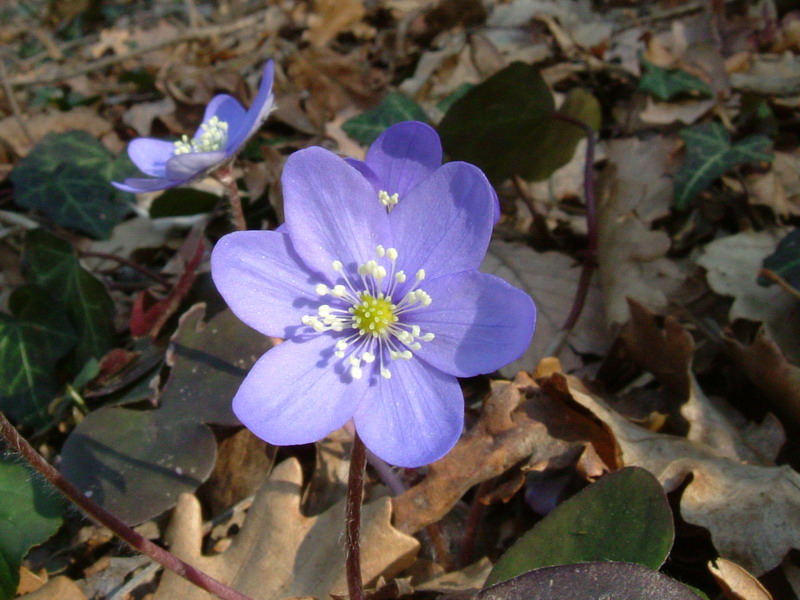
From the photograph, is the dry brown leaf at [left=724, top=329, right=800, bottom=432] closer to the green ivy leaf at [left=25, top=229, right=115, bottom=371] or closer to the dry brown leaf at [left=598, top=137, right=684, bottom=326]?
the dry brown leaf at [left=598, top=137, right=684, bottom=326]

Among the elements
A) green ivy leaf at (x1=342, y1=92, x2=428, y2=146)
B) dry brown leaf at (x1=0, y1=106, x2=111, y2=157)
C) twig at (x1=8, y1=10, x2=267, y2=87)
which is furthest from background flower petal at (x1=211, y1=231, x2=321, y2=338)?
twig at (x1=8, y1=10, x2=267, y2=87)

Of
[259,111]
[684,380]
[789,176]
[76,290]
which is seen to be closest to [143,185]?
[259,111]

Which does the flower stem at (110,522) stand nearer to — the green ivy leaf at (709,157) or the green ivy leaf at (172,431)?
the green ivy leaf at (172,431)

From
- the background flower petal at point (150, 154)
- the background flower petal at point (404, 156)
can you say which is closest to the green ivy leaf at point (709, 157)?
the background flower petal at point (404, 156)

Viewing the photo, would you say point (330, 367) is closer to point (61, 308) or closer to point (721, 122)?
point (61, 308)

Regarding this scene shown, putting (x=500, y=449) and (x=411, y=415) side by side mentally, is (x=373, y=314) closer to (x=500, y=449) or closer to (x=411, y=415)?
(x=411, y=415)

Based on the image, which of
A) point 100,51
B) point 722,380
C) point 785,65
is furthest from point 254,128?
point 100,51
